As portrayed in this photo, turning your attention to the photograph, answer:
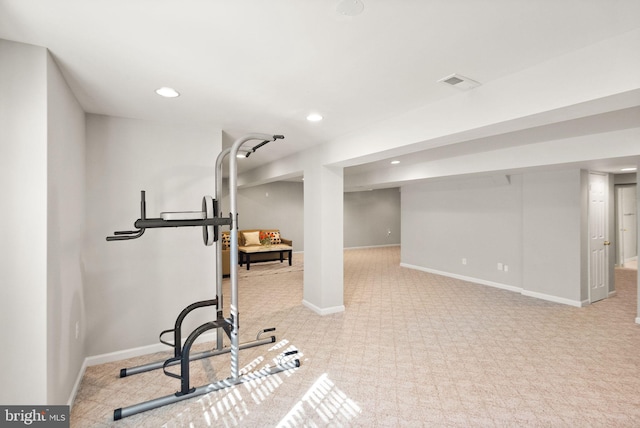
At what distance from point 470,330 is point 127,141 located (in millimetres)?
4236

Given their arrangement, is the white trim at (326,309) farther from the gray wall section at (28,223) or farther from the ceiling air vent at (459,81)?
the ceiling air vent at (459,81)

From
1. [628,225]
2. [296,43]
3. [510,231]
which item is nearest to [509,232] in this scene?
[510,231]

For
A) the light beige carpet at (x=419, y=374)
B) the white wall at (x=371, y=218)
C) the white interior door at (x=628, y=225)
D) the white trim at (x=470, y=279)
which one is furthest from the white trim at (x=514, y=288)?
the white interior door at (x=628, y=225)

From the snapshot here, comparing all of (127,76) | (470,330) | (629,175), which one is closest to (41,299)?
(127,76)

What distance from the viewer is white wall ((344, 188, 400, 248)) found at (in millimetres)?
11227

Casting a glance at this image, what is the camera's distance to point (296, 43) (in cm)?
176

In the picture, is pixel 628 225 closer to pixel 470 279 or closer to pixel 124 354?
pixel 470 279

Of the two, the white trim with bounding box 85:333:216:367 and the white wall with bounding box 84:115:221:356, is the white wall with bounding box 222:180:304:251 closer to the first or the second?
the white wall with bounding box 84:115:221:356

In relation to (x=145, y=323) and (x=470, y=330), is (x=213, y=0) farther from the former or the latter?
(x=470, y=330)

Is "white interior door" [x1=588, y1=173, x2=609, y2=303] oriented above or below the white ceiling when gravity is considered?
below

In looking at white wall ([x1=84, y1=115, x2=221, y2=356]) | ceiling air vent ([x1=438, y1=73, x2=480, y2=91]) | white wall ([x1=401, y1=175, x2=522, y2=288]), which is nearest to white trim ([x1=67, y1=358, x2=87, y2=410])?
white wall ([x1=84, y1=115, x2=221, y2=356])

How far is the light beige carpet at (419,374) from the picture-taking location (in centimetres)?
220

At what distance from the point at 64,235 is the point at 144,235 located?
37.2 inches

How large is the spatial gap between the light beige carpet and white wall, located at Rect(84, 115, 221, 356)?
26cm
